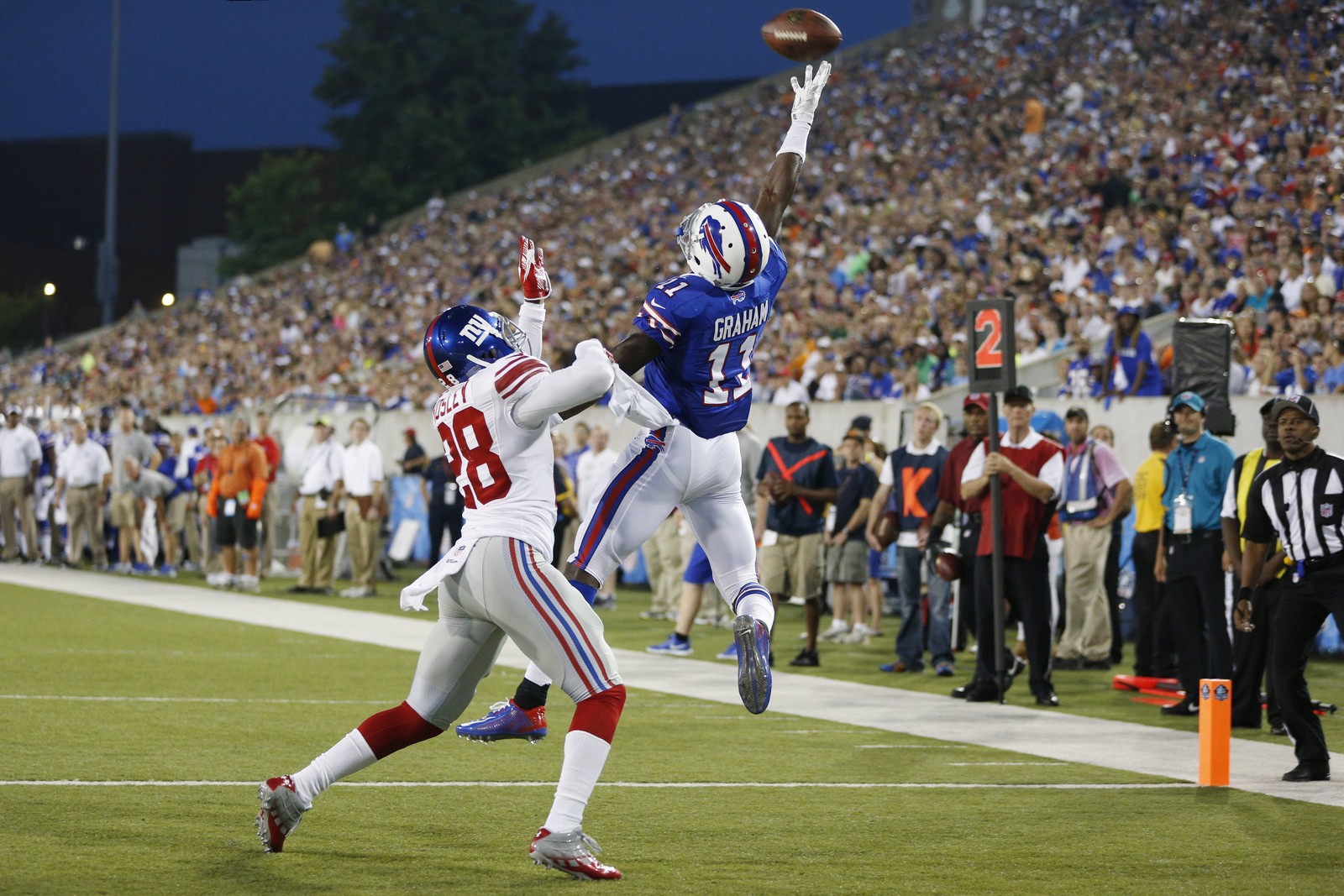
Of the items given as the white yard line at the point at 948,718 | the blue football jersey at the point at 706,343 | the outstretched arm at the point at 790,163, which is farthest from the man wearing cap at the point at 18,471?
the blue football jersey at the point at 706,343

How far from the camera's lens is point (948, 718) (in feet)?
32.3

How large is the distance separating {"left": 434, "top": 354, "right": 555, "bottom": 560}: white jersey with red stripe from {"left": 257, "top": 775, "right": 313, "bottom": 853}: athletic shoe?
3.59 ft

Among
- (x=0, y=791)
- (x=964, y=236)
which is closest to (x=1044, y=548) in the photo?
(x=0, y=791)

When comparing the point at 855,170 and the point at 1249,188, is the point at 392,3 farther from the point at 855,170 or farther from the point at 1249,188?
the point at 1249,188

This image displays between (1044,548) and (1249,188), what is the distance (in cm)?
1209

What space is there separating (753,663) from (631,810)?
97cm

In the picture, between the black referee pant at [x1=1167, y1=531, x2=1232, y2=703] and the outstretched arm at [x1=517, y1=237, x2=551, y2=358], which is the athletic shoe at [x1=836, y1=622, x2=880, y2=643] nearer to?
the black referee pant at [x1=1167, y1=531, x2=1232, y2=703]

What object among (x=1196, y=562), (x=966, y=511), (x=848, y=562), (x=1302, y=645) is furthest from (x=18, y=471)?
(x=1302, y=645)

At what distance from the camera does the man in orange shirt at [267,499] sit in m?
19.4

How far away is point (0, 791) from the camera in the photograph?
21.7 feet

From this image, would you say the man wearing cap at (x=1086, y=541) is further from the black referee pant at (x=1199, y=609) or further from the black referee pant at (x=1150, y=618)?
the black referee pant at (x=1199, y=609)

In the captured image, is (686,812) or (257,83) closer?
(686,812)

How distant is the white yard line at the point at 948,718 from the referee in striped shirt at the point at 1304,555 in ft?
0.85

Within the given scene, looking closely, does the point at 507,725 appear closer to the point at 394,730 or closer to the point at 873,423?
the point at 394,730
